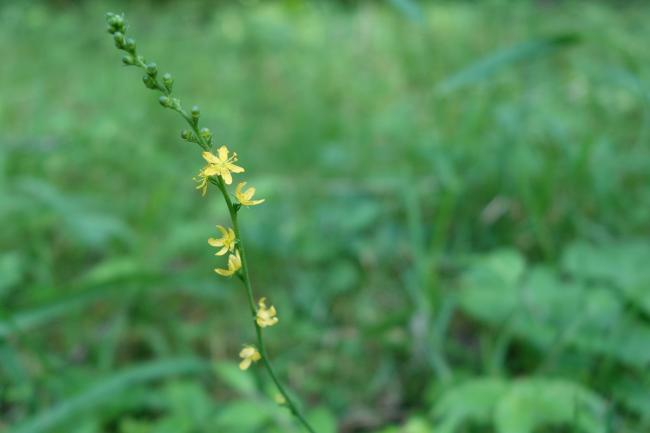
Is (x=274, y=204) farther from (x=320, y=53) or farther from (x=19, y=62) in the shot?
(x=19, y=62)

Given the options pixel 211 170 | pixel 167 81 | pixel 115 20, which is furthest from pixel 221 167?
pixel 115 20

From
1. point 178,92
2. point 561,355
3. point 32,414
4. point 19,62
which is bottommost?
point 561,355

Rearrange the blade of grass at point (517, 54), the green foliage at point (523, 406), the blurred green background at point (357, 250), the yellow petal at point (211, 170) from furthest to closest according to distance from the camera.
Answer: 1. the blade of grass at point (517, 54)
2. the blurred green background at point (357, 250)
3. the green foliage at point (523, 406)
4. the yellow petal at point (211, 170)

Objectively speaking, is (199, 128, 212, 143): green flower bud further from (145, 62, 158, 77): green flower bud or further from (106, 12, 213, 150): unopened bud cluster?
(145, 62, 158, 77): green flower bud

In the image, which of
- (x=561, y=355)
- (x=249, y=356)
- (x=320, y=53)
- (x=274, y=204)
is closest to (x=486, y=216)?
(x=561, y=355)

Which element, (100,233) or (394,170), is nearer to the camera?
(100,233)

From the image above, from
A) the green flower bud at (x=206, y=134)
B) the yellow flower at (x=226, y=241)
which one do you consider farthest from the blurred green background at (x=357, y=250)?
the green flower bud at (x=206, y=134)

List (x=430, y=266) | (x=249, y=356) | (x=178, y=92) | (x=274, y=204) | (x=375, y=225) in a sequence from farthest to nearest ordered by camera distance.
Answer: (x=178, y=92), (x=274, y=204), (x=375, y=225), (x=430, y=266), (x=249, y=356)

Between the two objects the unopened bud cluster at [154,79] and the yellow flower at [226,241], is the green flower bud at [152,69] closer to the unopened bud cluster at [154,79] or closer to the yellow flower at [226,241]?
the unopened bud cluster at [154,79]

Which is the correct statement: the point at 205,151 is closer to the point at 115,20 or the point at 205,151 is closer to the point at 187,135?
the point at 187,135
